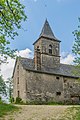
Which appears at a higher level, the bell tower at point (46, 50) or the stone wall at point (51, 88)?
the bell tower at point (46, 50)

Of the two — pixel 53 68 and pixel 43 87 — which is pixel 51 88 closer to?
pixel 43 87

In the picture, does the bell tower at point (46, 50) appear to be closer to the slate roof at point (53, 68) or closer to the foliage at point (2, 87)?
the slate roof at point (53, 68)

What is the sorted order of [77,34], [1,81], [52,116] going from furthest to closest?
[1,81]
[77,34]
[52,116]

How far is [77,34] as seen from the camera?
20.6 meters

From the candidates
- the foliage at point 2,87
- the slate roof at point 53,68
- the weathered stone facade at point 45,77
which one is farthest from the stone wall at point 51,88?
the foliage at point 2,87

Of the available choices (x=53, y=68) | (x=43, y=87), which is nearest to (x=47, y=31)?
(x=53, y=68)

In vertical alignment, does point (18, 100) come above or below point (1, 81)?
below

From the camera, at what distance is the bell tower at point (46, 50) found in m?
35.8

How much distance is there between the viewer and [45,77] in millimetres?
33656

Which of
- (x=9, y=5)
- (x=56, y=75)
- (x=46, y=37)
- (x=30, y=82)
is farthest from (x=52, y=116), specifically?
(x=46, y=37)

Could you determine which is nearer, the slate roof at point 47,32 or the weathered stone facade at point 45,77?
the weathered stone facade at point 45,77

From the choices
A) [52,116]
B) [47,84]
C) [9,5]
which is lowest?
[52,116]

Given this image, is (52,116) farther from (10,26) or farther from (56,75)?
(56,75)

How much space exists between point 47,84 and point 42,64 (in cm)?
371
